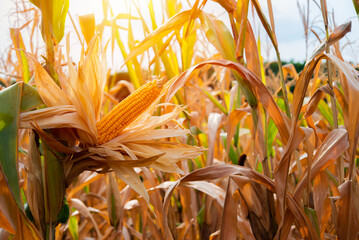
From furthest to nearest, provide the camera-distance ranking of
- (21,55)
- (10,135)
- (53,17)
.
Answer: (21,55), (53,17), (10,135)

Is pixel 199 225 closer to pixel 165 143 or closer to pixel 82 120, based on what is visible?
pixel 165 143

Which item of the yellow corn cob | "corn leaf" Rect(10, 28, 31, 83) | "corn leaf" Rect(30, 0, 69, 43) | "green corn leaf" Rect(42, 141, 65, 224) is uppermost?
"corn leaf" Rect(30, 0, 69, 43)

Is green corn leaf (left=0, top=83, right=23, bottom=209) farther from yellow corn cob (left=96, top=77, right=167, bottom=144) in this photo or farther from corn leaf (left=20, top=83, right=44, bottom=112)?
yellow corn cob (left=96, top=77, right=167, bottom=144)

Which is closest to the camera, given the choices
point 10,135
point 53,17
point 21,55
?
point 10,135

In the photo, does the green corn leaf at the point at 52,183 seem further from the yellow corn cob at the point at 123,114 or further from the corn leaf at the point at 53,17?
the corn leaf at the point at 53,17

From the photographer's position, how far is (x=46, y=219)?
679 millimetres

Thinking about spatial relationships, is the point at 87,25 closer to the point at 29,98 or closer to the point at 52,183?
the point at 29,98

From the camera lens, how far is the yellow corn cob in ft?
2.38

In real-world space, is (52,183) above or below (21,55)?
below

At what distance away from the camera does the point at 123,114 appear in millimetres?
730

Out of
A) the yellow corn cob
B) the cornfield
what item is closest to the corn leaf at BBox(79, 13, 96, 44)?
the cornfield

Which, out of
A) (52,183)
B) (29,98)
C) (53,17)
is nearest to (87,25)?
(53,17)

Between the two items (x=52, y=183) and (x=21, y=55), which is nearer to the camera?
(x=52, y=183)

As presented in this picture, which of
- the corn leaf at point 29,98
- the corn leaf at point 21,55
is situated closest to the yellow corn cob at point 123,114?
the corn leaf at point 29,98
